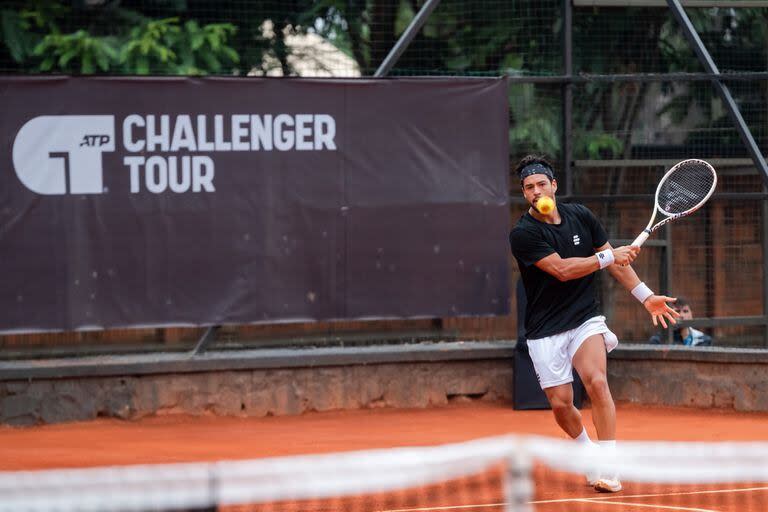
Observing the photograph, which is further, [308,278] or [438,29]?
[438,29]

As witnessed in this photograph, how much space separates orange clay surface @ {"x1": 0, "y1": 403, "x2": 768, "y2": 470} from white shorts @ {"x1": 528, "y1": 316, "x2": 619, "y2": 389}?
2.02 meters

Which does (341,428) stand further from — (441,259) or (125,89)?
(125,89)

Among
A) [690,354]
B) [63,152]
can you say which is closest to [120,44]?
[63,152]

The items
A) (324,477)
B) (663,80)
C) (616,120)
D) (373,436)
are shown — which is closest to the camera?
(324,477)

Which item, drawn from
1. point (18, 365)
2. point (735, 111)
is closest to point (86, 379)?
point (18, 365)

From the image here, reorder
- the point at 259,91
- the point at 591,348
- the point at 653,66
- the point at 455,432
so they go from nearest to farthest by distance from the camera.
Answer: the point at 591,348
the point at 455,432
the point at 259,91
the point at 653,66

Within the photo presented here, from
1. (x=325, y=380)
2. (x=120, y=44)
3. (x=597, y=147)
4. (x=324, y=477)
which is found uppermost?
(x=120, y=44)

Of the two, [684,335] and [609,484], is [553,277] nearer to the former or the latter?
[609,484]

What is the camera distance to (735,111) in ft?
31.8

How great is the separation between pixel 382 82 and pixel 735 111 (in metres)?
2.81

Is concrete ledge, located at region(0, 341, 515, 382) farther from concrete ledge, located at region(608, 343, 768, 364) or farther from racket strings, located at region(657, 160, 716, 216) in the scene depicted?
racket strings, located at region(657, 160, 716, 216)

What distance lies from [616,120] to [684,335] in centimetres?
190

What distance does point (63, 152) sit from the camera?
367 inches

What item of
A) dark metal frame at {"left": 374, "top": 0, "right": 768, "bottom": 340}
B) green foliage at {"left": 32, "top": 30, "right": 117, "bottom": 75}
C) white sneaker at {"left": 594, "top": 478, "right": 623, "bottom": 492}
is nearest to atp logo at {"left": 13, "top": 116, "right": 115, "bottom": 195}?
dark metal frame at {"left": 374, "top": 0, "right": 768, "bottom": 340}
